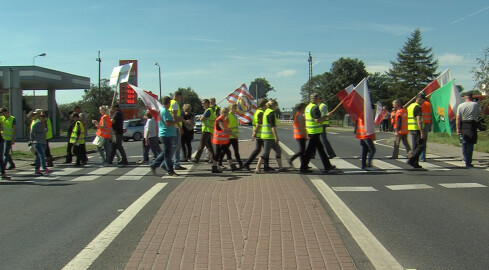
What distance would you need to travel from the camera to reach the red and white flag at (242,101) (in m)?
13.6

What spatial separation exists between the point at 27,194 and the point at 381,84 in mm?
84687

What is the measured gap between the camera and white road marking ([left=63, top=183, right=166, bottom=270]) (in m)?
4.32

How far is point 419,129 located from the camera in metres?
10.8

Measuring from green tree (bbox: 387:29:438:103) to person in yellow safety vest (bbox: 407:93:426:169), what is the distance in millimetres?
64846

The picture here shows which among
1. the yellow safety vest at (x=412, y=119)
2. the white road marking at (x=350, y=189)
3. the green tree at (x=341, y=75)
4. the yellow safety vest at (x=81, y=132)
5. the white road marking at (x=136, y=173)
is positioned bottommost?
the white road marking at (x=136, y=173)

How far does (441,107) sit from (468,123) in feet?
3.19

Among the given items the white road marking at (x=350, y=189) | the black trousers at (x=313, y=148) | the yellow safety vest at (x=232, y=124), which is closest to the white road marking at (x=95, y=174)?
the yellow safety vest at (x=232, y=124)

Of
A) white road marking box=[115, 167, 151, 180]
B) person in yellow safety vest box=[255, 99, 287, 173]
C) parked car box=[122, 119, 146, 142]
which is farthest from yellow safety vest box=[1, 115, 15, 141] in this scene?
parked car box=[122, 119, 146, 142]

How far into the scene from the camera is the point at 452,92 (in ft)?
37.1

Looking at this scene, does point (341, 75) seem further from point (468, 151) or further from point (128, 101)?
point (468, 151)

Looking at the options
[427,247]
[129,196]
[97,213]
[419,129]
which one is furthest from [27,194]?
[419,129]

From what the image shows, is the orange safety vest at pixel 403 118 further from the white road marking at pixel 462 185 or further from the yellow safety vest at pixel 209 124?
the yellow safety vest at pixel 209 124

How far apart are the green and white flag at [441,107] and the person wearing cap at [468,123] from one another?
45 cm

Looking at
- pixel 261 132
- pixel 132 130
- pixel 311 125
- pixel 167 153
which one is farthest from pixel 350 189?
pixel 132 130
